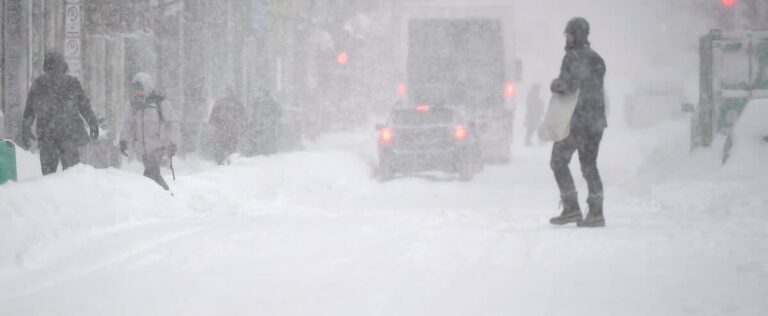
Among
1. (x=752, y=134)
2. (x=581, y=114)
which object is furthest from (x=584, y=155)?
(x=752, y=134)

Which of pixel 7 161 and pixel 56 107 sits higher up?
pixel 56 107

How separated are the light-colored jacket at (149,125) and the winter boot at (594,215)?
15.9 feet

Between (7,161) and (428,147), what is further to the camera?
(428,147)

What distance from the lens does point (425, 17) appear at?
23.8 metres

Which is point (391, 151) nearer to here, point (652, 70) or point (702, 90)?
point (702, 90)

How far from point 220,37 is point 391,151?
10.0 metres

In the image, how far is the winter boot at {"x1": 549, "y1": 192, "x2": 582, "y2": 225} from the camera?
27.7 ft

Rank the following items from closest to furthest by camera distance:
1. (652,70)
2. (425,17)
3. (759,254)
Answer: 1. (759,254)
2. (425,17)
3. (652,70)

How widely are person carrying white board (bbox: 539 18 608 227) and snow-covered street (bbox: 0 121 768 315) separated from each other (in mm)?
472

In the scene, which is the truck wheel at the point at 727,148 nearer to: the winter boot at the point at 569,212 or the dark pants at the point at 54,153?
the winter boot at the point at 569,212

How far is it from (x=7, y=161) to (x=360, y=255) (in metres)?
3.51

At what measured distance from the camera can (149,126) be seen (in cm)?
1094

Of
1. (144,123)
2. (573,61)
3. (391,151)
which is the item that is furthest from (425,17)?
A: (573,61)

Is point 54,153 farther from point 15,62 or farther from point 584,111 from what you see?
point 15,62
